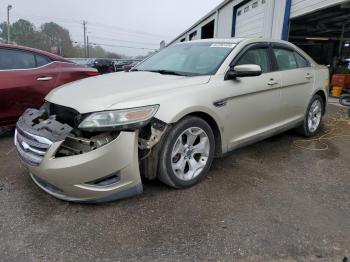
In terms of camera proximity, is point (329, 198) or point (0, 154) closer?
point (329, 198)

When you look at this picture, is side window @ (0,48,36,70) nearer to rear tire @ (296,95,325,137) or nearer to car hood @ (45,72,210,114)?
car hood @ (45,72,210,114)

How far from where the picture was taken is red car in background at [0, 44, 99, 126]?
469 cm

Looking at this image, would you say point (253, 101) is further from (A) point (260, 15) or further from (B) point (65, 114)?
(A) point (260, 15)

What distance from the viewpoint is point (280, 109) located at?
438 cm

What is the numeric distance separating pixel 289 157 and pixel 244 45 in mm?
1589

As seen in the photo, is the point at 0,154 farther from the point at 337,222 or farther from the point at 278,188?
the point at 337,222

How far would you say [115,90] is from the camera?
306cm

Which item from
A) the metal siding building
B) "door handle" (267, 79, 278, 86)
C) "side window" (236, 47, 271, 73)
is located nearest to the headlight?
"side window" (236, 47, 271, 73)

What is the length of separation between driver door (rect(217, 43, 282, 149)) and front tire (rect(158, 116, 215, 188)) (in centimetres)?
34

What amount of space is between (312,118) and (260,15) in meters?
7.64

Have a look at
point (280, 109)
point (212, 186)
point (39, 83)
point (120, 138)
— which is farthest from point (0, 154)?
point (280, 109)

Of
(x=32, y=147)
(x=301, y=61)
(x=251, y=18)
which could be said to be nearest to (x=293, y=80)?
(x=301, y=61)

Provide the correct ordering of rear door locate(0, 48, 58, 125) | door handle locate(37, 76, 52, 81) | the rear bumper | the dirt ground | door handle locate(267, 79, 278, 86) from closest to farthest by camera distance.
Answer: the dirt ground < the rear bumper < door handle locate(267, 79, 278, 86) < rear door locate(0, 48, 58, 125) < door handle locate(37, 76, 52, 81)

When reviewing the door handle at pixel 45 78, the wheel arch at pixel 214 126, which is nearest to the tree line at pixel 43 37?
the door handle at pixel 45 78
